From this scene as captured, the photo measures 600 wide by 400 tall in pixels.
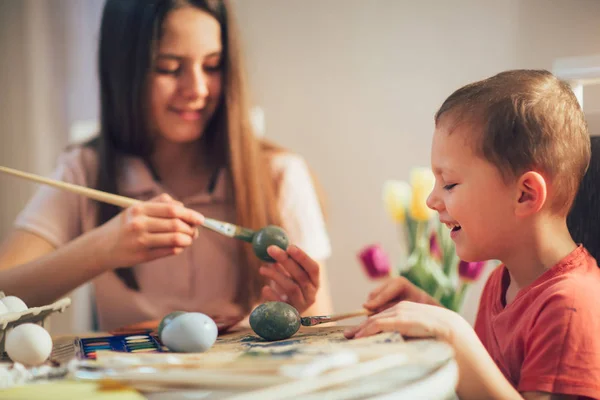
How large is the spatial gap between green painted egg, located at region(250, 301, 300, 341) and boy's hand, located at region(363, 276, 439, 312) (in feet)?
0.58

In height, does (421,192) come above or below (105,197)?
below

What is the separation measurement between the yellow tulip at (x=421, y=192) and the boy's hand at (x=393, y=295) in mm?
612

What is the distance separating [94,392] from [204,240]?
3.27ft

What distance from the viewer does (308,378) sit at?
0.48 metres

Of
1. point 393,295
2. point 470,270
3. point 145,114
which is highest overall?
point 145,114

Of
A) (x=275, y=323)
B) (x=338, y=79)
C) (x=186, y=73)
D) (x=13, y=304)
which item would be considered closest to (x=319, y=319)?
(x=275, y=323)

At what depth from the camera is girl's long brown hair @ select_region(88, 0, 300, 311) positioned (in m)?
1.31

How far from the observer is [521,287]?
2.58 ft

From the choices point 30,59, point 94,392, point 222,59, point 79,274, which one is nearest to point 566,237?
point 94,392

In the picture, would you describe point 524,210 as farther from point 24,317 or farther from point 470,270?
point 470,270

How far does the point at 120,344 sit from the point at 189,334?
0.35 feet

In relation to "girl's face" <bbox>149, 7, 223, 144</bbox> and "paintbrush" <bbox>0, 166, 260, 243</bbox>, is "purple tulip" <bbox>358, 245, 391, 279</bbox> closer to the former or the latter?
"girl's face" <bbox>149, 7, 223, 144</bbox>

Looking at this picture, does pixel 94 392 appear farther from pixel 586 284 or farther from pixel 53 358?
pixel 586 284

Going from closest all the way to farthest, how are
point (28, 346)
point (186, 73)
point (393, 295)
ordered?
1. point (28, 346)
2. point (393, 295)
3. point (186, 73)
